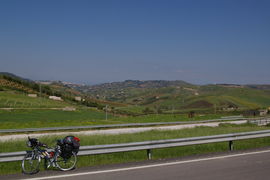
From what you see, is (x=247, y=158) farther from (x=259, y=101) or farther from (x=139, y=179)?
(x=259, y=101)

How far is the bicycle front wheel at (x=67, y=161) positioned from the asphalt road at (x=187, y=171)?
33 centimetres

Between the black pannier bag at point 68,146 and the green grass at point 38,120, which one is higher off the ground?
the black pannier bag at point 68,146

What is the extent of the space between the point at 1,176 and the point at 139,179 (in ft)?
10.8

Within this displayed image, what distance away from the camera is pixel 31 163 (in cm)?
802

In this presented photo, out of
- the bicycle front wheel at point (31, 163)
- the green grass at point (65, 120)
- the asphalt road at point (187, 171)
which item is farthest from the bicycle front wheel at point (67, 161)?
the green grass at point (65, 120)

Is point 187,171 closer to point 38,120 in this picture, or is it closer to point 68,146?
point 68,146

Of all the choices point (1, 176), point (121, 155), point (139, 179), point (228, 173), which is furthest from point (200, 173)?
point (1, 176)

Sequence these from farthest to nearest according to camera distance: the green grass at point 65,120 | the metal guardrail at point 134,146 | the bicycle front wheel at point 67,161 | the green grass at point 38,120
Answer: the green grass at point 65,120 → the green grass at point 38,120 → the bicycle front wheel at point 67,161 → the metal guardrail at point 134,146

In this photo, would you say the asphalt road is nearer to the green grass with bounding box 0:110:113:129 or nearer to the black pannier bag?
the black pannier bag

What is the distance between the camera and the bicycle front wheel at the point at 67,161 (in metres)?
8.39

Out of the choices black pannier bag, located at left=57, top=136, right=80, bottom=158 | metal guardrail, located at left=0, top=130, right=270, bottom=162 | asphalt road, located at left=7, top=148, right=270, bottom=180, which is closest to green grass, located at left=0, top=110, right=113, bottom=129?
metal guardrail, located at left=0, top=130, right=270, bottom=162

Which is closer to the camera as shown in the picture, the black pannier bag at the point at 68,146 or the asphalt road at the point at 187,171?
the asphalt road at the point at 187,171

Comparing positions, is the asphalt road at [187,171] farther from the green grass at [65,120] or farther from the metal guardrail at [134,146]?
the green grass at [65,120]

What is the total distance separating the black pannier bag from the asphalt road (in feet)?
1.84
